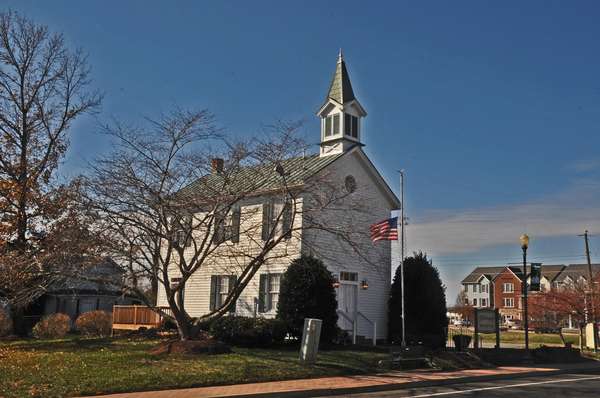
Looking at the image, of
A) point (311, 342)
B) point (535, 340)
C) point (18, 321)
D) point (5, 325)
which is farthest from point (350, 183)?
point (535, 340)

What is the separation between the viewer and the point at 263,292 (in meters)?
27.1

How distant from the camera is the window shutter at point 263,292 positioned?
26.9 m

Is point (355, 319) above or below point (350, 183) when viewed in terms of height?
below

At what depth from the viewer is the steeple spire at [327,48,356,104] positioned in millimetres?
29242

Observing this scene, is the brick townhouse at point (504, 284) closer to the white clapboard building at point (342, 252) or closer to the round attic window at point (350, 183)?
the white clapboard building at point (342, 252)

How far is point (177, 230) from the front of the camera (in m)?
18.4

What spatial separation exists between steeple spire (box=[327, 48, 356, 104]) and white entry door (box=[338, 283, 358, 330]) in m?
8.94

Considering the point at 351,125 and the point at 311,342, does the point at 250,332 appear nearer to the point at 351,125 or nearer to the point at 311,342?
the point at 311,342

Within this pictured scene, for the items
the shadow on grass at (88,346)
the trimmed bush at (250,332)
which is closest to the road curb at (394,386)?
the trimmed bush at (250,332)

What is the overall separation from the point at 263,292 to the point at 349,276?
4.00 metres

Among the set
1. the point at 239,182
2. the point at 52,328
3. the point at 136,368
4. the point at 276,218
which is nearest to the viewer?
the point at 136,368

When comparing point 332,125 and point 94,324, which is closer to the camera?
point 94,324

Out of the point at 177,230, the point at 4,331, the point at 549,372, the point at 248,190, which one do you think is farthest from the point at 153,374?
the point at 4,331

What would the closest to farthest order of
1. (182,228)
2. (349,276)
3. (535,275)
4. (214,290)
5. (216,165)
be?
(182,228), (216,165), (535,275), (349,276), (214,290)
